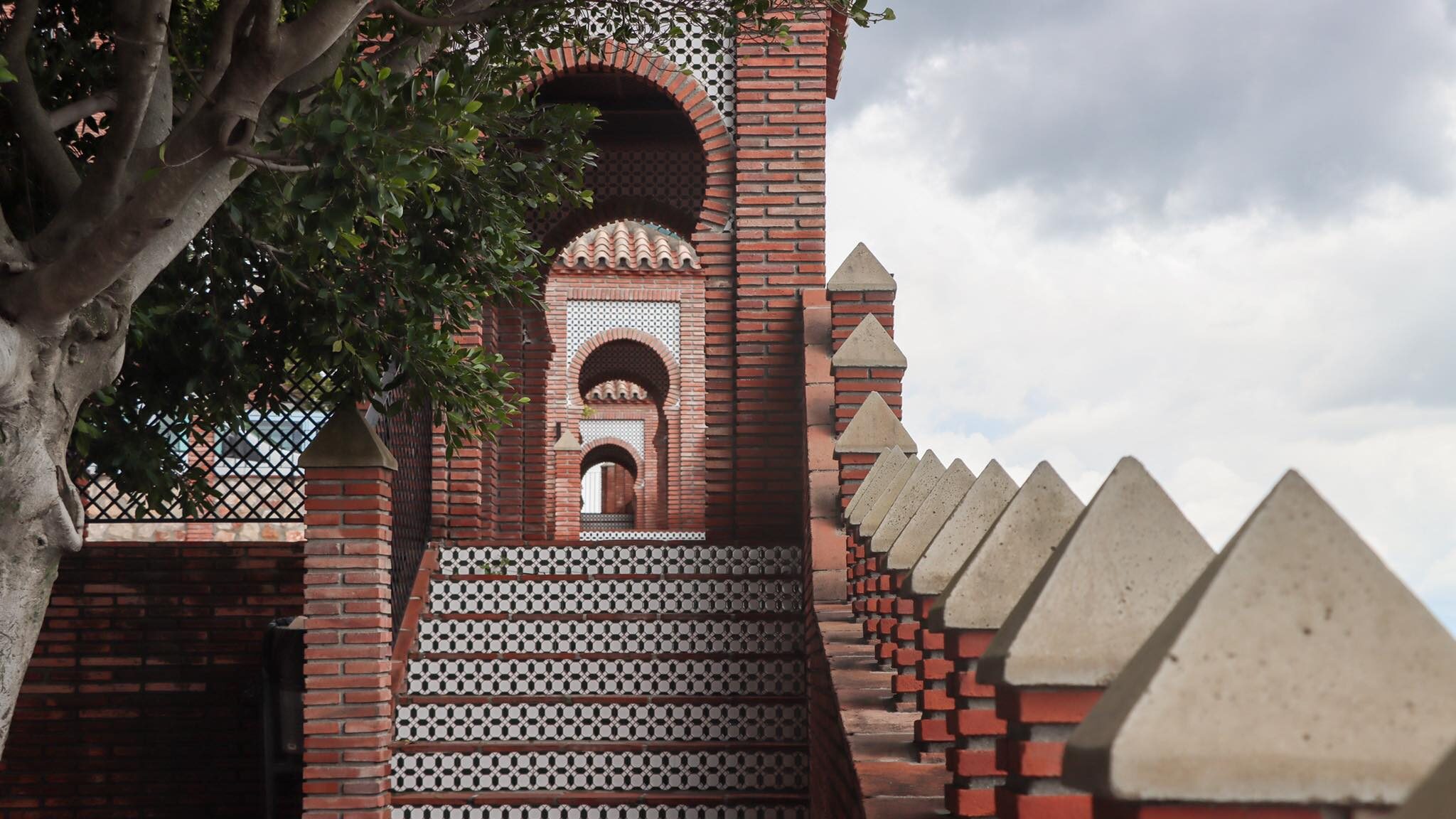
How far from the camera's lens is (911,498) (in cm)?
390

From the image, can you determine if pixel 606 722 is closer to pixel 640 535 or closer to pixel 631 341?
pixel 631 341

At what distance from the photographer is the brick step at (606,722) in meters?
6.43

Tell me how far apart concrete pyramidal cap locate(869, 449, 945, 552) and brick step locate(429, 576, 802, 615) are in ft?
10.5

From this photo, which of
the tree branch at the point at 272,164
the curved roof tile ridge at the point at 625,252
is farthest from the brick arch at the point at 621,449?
the tree branch at the point at 272,164

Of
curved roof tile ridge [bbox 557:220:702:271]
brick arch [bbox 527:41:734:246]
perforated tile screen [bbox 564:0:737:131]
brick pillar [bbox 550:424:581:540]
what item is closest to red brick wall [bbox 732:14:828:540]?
brick arch [bbox 527:41:734:246]

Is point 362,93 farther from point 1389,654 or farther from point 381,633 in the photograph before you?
point 1389,654

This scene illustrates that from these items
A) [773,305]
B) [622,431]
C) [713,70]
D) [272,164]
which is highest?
[713,70]

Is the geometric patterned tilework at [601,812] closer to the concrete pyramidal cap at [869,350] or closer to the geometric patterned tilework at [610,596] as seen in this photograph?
the geometric patterned tilework at [610,596]

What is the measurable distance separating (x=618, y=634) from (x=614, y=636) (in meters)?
0.03

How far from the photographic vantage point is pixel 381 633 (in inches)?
234

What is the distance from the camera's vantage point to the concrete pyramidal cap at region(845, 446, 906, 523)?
15.8 feet

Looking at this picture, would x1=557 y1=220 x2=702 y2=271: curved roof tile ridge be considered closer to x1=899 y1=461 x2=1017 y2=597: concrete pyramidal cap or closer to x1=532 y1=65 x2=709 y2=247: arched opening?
x1=532 y1=65 x2=709 y2=247: arched opening

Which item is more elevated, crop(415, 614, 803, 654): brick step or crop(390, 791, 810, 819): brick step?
crop(415, 614, 803, 654): brick step

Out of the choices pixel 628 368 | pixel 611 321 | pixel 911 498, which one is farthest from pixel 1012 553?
pixel 628 368
